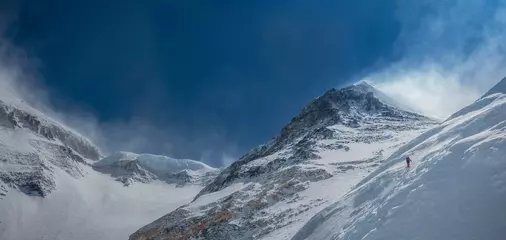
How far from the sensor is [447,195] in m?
23.0

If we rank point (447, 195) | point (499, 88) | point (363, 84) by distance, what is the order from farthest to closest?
point (363, 84)
point (499, 88)
point (447, 195)

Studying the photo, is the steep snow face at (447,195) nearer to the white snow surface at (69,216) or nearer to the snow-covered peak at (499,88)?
the snow-covered peak at (499,88)

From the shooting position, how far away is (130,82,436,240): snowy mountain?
47.1m

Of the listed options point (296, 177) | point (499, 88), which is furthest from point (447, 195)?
point (296, 177)

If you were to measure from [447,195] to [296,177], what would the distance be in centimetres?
3420


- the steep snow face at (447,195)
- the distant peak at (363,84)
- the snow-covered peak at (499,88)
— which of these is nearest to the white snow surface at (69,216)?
the distant peak at (363,84)

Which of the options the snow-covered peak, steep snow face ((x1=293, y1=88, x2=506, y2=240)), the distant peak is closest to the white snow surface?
the distant peak

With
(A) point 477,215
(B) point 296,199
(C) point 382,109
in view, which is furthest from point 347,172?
(C) point 382,109

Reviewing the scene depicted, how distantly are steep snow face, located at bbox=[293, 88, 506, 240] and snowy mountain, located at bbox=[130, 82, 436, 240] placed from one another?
10.9m

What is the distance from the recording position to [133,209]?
193625 mm

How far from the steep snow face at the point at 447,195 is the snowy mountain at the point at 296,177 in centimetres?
1093

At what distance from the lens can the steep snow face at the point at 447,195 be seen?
2133 cm

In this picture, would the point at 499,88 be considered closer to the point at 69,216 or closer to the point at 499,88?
the point at 499,88

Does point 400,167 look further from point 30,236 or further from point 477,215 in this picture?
point 30,236
